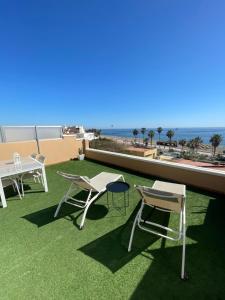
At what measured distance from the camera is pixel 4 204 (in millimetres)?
3092

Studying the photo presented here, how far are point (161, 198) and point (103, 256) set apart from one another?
1053mm

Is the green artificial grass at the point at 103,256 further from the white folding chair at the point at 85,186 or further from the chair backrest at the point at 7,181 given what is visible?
the chair backrest at the point at 7,181

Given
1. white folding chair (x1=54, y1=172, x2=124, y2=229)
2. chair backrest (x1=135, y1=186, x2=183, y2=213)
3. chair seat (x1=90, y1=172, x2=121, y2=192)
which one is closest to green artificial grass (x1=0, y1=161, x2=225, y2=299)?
white folding chair (x1=54, y1=172, x2=124, y2=229)

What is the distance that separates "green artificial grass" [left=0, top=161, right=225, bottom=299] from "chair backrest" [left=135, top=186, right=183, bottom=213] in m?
0.56

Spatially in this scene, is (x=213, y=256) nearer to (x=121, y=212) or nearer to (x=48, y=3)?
(x=121, y=212)

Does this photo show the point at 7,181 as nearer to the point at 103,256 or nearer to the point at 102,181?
the point at 102,181

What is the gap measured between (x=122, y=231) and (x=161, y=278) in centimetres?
84

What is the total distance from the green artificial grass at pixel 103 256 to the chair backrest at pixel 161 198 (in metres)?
0.56

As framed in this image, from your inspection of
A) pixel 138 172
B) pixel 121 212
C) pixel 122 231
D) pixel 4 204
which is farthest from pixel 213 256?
pixel 4 204

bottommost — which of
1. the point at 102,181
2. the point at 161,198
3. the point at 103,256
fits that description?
the point at 103,256

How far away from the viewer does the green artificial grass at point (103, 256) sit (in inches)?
58.0

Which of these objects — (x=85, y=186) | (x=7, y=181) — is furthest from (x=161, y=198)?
(x=7, y=181)

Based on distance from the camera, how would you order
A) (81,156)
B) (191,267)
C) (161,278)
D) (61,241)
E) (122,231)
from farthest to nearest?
1. (81,156)
2. (122,231)
3. (61,241)
4. (191,267)
5. (161,278)

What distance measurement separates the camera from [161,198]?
1894 millimetres
